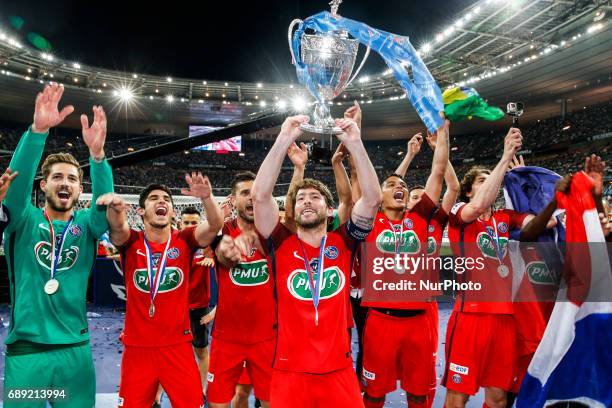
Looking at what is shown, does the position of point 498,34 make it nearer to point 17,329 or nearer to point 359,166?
point 359,166

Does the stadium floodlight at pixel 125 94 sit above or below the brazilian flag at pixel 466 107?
above

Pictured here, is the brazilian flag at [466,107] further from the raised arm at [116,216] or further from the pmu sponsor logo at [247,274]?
the raised arm at [116,216]

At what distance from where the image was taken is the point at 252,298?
3371mm

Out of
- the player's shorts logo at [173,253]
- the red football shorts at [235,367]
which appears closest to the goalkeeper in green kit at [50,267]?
the player's shorts logo at [173,253]

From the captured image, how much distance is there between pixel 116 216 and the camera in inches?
114

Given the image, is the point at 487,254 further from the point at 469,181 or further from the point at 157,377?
the point at 157,377

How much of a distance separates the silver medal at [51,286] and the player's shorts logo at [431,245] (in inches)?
113

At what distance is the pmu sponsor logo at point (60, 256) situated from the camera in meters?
2.77

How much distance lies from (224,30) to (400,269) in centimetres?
2257

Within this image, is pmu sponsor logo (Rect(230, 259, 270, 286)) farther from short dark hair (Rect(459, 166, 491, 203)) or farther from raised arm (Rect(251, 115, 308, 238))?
short dark hair (Rect(459, 166, 491, 203))

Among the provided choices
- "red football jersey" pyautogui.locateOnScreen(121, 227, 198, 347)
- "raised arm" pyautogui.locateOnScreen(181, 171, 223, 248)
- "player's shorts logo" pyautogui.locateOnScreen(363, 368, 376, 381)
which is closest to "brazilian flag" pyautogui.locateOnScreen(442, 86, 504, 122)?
"raised arm" pyautogui.locateOnScreen(181, 171, 223, 248)

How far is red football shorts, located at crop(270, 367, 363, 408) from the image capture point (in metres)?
2.39

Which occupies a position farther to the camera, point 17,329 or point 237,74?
point 237,74

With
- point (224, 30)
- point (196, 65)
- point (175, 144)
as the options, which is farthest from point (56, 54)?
point (175, 144)
